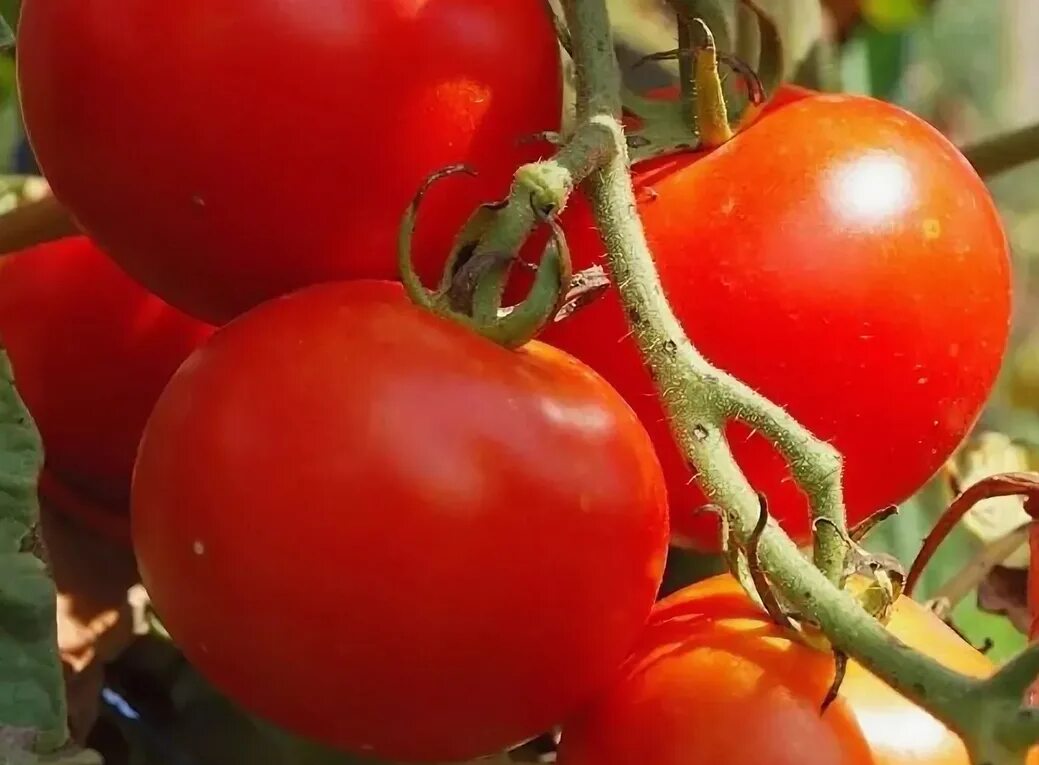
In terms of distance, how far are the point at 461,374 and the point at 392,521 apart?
1.6 inches

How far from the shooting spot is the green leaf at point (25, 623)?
0.38 metres

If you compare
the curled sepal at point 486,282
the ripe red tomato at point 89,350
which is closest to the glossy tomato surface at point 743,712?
the curled sepal at point 486,282

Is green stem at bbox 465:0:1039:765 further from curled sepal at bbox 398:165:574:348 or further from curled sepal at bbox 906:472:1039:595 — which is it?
curled sepal at bbox 906:472:1039:595

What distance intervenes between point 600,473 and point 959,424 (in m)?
0.18

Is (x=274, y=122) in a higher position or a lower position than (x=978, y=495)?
higher

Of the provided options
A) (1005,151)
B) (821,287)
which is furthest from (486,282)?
(1005,151)

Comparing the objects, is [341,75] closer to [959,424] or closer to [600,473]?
[600,473]

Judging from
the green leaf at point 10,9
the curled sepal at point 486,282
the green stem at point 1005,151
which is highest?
the curled sepal at point 486,282

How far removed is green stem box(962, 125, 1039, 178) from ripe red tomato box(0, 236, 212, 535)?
353 millimetres

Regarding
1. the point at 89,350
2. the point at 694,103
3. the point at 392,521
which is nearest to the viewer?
the point at 392,521

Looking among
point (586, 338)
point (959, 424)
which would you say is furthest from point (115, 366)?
point (959, 424)

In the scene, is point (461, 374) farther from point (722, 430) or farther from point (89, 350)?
point (89, 350)

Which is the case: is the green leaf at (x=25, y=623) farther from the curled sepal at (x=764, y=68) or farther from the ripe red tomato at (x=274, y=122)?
the curled sepal at (x=764, y=68)

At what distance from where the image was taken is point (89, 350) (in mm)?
582
